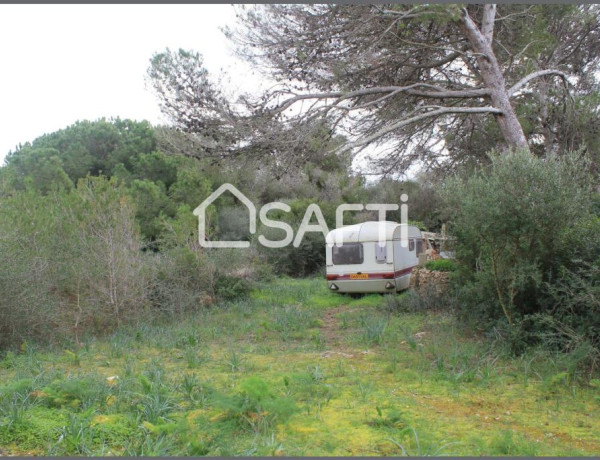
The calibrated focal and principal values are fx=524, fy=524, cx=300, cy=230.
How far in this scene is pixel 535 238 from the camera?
288 inches

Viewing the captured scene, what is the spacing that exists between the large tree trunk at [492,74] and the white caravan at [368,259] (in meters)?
4.61

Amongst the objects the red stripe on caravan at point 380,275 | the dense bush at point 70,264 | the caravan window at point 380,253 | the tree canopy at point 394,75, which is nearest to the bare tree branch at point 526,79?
the tree canopy at point 394,75

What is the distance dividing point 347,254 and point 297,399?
988 cm

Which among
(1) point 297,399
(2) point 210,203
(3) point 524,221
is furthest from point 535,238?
(2) point 210,203

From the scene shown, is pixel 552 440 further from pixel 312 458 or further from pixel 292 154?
pixel 292 154

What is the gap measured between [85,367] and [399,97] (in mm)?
8542

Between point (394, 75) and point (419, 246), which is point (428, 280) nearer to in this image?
point (419, 246)

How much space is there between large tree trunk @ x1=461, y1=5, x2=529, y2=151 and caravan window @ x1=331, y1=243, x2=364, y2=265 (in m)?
5.26

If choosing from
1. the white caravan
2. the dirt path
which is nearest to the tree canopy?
the white caravan

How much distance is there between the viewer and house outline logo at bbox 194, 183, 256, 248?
47.6 ft

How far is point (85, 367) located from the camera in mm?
7055

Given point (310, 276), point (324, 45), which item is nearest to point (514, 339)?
point (324, 45)

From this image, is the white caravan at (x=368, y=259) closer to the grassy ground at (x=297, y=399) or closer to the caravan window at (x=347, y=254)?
the caravan window at (x=347, y=254)

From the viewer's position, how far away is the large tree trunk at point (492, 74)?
10598 mm
